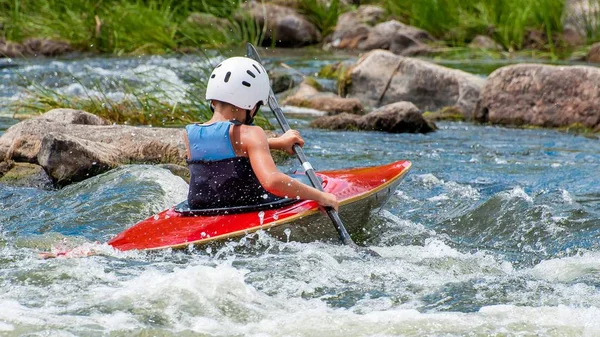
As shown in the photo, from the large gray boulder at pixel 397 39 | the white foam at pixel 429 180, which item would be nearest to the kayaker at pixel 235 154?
the white foam at pixel 429 180

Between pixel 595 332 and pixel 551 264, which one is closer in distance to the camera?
pixel 595 332

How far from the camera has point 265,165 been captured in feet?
15.4

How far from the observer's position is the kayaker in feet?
15.5

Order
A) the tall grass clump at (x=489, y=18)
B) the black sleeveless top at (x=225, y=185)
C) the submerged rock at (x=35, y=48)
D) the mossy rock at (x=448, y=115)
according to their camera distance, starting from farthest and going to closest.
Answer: the tall grass clump at (x=489, y=18)
the submerged rock at (x=35, y=48)
the mossy rock at (x=448, y=115)
the black sleeveless top at (x=225, y=185)

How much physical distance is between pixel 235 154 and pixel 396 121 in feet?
15.3

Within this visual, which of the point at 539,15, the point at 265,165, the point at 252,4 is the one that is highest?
the point at 265,165

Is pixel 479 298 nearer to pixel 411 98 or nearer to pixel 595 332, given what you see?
pixel 595 332

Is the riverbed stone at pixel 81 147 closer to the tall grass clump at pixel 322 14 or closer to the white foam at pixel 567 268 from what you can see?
the white foam at pixel 567 268

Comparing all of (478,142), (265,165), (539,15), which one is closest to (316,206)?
(265,165)

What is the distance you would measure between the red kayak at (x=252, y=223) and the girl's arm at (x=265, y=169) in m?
0.13

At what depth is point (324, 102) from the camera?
10.8 m

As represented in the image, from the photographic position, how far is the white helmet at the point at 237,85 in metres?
4.82

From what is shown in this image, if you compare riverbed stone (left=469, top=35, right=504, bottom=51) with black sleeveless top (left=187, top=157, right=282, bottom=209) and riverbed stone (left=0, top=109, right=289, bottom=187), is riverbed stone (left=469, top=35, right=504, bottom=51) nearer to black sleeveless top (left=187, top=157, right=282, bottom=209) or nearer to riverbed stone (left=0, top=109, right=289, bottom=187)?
riverbed stone (left=0, top=109, right=289, bottom=187)

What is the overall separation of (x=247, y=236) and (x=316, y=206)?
0.40m
